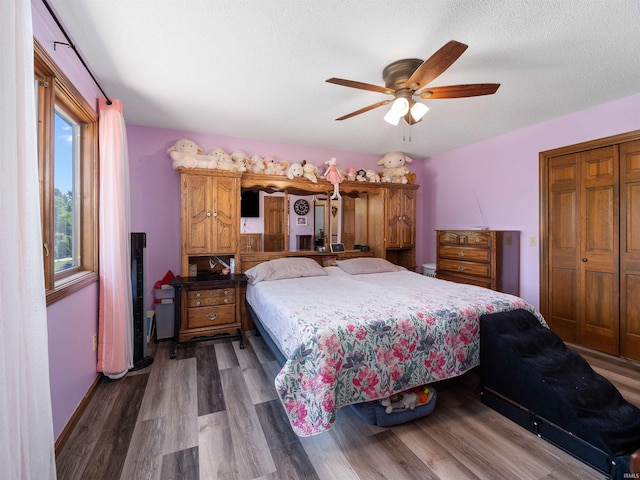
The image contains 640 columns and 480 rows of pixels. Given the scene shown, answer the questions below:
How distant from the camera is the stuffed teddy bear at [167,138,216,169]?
313 cm

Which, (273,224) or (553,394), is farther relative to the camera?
(273,224)

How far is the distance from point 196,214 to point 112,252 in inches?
42.5

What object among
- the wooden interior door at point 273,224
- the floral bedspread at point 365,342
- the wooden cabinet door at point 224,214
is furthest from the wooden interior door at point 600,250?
the wooden cabinet door at point 224,214

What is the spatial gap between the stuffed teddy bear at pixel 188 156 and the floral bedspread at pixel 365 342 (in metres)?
1.82

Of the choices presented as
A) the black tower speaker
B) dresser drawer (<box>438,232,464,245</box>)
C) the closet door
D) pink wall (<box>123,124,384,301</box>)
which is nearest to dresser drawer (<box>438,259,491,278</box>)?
dresser drawer (<box>438,232,464,245</box>)

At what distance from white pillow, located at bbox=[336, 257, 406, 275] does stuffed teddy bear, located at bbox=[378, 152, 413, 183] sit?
1338 mm

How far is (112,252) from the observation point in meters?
2.20

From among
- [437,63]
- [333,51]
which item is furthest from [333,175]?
[437,63]

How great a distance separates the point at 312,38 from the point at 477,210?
10.6ft

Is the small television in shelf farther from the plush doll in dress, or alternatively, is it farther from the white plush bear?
the plush doll in dress

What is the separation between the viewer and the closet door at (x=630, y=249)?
101 inches

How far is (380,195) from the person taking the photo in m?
4.14

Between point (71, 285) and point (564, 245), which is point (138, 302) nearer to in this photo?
point (71, 285)

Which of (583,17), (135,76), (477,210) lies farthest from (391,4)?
(477,210)
